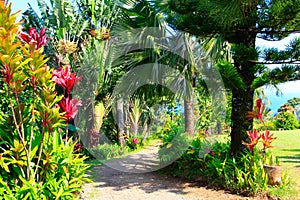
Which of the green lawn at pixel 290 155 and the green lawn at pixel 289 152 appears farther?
the green lawn at pixel 289 152

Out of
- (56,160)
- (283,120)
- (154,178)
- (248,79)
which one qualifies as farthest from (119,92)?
(283,120)

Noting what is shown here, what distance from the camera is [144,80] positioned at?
6.23 metres

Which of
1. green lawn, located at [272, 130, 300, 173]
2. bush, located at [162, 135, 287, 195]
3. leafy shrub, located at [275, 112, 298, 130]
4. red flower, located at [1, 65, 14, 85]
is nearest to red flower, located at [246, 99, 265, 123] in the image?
bush, located at [162, 135, 287, 195]

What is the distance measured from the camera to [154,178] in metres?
5.27

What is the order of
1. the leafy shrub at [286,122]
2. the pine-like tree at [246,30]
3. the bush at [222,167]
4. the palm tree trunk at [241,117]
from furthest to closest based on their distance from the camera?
the leafy shrub at [286,122], the palm tree trunk at [241,117], the bush at [222,167], the pine-like tree at [246,30]

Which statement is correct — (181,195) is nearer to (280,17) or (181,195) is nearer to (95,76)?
(280,17)

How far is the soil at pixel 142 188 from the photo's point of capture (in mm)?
4055

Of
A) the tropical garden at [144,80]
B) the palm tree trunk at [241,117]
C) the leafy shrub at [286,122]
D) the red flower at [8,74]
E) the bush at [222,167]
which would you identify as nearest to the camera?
the red flower at [8,74]

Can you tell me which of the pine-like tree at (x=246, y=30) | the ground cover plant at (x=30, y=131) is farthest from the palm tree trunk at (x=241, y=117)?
the ground cover plant at (x=30, y=131)

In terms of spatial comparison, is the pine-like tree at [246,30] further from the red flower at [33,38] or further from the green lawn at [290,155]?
the red flower at [33,38]

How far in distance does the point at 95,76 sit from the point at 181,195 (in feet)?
16.5

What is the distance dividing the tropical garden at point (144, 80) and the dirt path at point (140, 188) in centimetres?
27

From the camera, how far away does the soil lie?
4.05m

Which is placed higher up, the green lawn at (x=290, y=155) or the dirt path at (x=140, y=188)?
the green lawn at (x=290, y=155)
